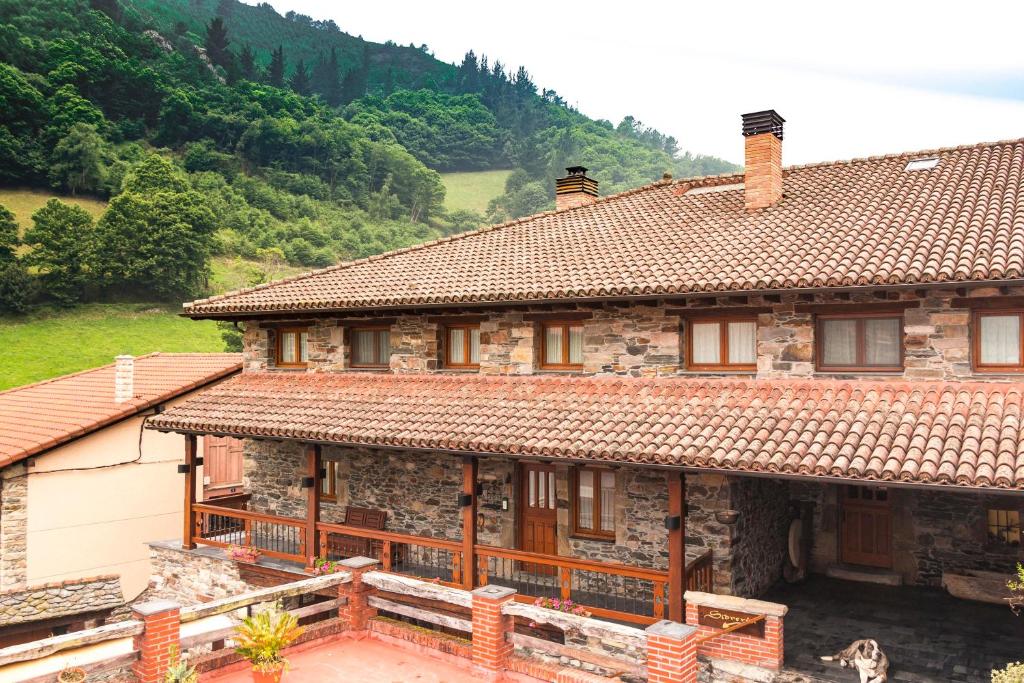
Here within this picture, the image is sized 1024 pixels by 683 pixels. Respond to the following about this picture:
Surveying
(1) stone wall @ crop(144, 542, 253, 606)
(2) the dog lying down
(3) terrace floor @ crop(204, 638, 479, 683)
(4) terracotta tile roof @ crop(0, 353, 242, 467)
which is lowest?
(1) stone wall @ crop(144, 542, 253, 606)

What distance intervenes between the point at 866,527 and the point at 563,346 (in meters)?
6.52

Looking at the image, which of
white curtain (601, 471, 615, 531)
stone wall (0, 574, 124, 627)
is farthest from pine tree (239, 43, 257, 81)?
white curtain (601, 471, 615, 531)

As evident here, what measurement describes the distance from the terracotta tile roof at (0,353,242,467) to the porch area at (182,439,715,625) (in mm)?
2996

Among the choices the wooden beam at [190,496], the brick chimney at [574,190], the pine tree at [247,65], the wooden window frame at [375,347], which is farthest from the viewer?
the pine tree at [247,65]

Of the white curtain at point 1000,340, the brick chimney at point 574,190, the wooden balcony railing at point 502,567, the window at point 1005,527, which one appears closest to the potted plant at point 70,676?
the wooden balcony railing at point 502,567

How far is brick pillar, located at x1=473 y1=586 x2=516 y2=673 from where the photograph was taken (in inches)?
364

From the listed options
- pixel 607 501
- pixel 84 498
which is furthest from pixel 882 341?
pixel 84 498

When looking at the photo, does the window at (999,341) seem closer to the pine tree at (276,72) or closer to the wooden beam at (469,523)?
the wooden beam at (469,523)

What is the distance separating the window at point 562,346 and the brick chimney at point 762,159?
4.56 metres

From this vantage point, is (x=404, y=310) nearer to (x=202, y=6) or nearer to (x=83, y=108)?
(x=83, y=108)

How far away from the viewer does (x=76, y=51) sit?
58.7m

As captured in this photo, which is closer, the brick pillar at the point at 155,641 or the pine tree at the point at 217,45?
the brick pillar at the point at 155,641

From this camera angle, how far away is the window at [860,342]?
10.6 metres

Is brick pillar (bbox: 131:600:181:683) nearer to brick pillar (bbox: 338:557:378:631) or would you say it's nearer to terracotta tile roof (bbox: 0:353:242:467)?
brick pillar (bbox: 338:557:378:631)
